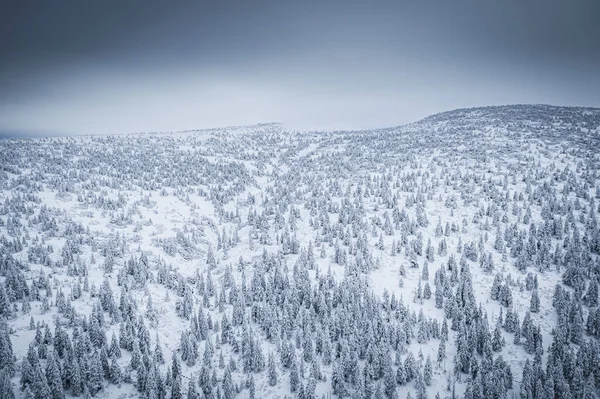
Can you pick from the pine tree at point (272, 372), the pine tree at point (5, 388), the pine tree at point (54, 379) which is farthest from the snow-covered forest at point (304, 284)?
the pine tree at point (272, 372)

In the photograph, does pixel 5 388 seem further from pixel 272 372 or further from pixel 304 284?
pixel 304 284

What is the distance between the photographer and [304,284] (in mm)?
68250

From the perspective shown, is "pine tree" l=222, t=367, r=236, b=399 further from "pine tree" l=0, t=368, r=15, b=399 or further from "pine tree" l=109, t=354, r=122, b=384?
"pine tree" l=0, t=368, r=15, b=399

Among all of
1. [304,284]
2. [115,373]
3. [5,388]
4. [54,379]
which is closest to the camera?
[5,388]

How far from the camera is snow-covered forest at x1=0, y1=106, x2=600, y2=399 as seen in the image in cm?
4884

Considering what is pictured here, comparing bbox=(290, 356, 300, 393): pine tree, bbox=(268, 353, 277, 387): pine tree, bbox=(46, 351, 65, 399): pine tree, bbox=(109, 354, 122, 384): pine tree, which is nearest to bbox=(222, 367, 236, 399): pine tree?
bbox=(268, 353, 277, 387): pine tree

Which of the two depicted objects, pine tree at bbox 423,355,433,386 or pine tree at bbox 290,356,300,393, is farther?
pine tree at bbox 290,356,300,393

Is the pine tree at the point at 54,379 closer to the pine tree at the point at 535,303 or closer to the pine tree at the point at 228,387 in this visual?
the pine tree at the point at 228,387

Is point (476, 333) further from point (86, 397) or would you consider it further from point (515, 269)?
point (86, 397)

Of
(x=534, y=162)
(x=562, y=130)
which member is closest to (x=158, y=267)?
(x=534, y=162)

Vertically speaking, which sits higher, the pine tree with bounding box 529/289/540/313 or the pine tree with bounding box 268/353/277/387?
the pine tree with bounding box 529/289/540/313

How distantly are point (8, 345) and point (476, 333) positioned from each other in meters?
74.0

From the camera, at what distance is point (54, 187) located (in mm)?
95812

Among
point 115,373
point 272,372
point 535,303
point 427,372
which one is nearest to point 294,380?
point 272,372
